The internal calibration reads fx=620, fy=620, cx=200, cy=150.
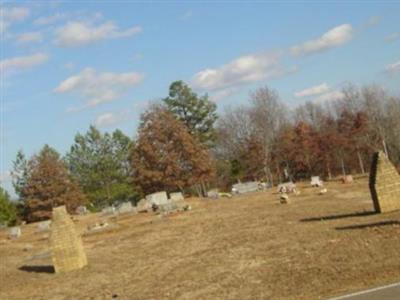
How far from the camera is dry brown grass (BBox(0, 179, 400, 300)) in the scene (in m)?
10.9

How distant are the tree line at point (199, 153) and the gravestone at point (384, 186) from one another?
42.0 metres

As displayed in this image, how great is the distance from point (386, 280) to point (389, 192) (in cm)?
793

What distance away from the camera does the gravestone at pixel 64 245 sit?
1742cm

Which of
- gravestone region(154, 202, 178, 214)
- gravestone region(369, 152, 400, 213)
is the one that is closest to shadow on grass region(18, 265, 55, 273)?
gravestone region(369, 152, 400, 213)

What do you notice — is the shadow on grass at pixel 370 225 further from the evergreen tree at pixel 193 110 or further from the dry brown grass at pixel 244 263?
the evergreen tree at pixel 193 110

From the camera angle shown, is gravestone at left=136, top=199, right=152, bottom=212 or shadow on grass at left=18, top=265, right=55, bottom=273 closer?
shadow on grass at left=18, top=265, right=55, bottom=273

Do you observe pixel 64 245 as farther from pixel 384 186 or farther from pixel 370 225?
pixel 384 186

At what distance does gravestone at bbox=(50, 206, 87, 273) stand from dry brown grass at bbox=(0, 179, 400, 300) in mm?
552

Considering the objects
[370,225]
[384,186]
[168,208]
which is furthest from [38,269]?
[168,208]

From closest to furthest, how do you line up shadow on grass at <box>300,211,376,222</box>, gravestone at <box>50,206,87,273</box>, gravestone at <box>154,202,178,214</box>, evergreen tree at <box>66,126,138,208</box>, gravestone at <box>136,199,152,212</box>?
gravestone at <box>50,206,87,273</box> → shadow on grass at <box>300,211,376,222</box> → gravestone at <box>154,202,178,214</box> → gravestone at <box>136,199,152,212</box> → evergreen tree at <box>66,126,138,208</box>

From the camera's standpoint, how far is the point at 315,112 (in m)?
94.1

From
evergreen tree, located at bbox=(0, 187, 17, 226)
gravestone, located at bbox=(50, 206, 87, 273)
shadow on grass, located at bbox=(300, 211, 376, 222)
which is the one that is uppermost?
evergreen tree, located at bbox=(0, 187, 17, 226)

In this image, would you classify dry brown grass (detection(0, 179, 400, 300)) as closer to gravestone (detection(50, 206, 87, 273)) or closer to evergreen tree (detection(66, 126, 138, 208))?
gravestone (detection(50, 206, 87, 273))

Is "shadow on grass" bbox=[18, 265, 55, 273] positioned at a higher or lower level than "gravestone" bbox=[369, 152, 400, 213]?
lower
